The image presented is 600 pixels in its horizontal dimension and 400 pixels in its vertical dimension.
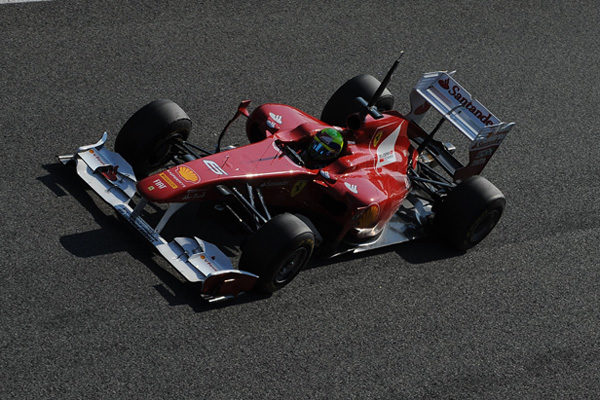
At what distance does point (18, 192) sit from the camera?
9398 millimetres

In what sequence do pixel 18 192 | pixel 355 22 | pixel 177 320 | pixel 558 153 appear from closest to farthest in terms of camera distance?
pixel 177 320 → pixel 18 192 → pixel 558 153 → pixel 355 22

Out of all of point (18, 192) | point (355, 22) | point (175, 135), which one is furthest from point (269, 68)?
point (18, 192)

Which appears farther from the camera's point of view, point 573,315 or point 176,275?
point 573,315

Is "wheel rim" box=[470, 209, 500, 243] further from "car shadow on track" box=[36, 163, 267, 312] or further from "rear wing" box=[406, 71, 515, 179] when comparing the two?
"car shadow on track" box=[36, 163, 267, 312]

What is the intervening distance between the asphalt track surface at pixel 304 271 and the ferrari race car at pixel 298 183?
11.1 inches

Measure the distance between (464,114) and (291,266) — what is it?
9.86 ft

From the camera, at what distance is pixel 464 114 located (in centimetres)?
1034

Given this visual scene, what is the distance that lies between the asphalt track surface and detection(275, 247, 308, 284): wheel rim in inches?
7.7

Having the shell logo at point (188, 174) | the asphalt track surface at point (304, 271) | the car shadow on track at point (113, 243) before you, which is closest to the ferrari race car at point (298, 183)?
the shell logo at point (188, 174)

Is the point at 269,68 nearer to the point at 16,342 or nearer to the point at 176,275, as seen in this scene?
the point at 176,275

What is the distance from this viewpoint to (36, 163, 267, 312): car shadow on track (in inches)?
329

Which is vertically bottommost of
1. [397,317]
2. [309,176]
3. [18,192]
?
[18,192]

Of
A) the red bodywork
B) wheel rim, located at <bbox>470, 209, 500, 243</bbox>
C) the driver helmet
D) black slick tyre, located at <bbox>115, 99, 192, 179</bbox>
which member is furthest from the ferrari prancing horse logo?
black slick tyre, located at <bbox>115, 99, 192, 179</bbox>

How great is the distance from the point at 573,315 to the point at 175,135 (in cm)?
445
